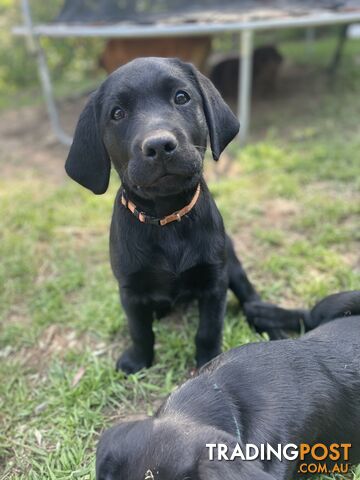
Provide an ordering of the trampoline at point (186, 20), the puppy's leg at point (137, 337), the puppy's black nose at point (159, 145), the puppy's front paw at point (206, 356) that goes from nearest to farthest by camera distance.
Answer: the puppy's black nose at point (159, 145) < the puppy's leg at point (137, 337) < the puppy's front paw at point (206, 356) < the trampoline at point (186, 20)

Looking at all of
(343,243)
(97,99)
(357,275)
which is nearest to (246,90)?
(343,243)

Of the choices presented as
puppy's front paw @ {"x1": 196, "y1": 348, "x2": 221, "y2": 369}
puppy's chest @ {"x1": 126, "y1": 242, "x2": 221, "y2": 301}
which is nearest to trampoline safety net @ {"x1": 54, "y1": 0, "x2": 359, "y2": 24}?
puppy's chest @ {"x1": 126, "y1": 242, "x2": 221, "y2": 301}

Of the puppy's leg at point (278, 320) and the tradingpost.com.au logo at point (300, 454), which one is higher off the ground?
the tradingpost.com.au logo at point (300, 454)

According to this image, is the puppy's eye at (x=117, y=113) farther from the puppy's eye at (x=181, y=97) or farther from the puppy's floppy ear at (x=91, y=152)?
the puppy's eye at (x=181, y=97)

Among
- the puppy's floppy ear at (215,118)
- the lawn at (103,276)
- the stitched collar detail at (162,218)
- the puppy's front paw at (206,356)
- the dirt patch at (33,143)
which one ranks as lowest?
the dirt patch at (33,143)

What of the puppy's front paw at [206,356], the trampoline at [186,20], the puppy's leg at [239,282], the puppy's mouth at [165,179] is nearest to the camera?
the puppy's mouth at [165,179]

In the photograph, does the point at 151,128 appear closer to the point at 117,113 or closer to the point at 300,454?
the point at 117,113

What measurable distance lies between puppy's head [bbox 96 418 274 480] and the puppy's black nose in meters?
0.94

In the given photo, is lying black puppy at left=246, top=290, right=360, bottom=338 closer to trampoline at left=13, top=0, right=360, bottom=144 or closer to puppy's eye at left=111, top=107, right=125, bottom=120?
puppy's eye at left=111, top=107, right=125, bottom=120

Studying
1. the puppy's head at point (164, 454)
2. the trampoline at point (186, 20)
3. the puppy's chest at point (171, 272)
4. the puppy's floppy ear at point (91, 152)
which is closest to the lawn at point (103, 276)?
the puppy's chest at point (171, 272)

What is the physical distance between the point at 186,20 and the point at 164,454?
5.26 meters

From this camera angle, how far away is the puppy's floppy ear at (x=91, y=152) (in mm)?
2221

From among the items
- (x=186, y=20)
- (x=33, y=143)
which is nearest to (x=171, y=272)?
(x=186, y=20)

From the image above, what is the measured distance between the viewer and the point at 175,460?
1.30 m
